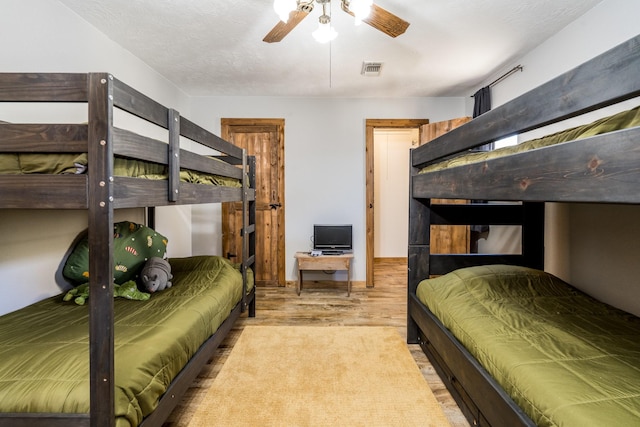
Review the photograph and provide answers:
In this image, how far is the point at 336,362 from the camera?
200 centimetres

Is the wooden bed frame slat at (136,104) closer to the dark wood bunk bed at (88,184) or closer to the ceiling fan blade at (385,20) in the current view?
the dark wood bunk bed at (88,184)

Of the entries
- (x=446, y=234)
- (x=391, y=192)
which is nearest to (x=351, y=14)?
(x=446, y=234)

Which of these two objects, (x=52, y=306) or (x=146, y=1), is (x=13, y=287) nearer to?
(x=52, y=306)

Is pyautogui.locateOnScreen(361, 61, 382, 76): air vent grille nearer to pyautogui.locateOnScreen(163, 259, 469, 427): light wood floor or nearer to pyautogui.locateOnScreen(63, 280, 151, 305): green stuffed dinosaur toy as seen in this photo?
pyautogui.locateOnScreen(163, 259, 469, 427): light wood floor

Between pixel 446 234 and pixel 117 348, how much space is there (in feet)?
11.2

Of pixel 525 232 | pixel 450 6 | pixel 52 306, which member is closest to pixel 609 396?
pixel 525 232

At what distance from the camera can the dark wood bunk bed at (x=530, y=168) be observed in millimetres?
682

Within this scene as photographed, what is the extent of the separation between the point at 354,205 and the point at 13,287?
3.05m

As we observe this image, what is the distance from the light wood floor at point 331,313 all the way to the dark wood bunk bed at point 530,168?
0.27 ft

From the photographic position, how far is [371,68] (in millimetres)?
2887

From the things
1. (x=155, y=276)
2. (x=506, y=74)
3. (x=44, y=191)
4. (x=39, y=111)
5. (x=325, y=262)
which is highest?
(x=506, y=74)

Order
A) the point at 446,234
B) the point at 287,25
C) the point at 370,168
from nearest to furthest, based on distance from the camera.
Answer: the point at 287,25 → the point at 446,234 → the point at 370,168

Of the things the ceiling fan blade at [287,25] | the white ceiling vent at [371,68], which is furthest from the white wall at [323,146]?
the ceiling fan blade at [287,25]

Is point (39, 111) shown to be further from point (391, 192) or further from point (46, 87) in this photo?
point (391, 192)
